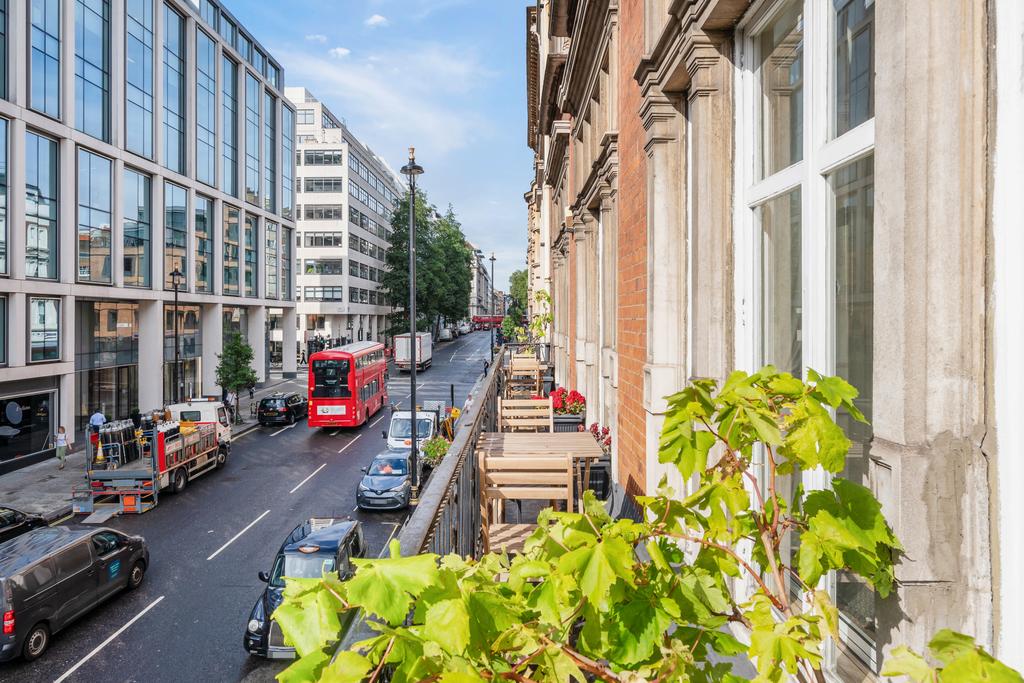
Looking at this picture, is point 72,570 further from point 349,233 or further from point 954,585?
point 349,233

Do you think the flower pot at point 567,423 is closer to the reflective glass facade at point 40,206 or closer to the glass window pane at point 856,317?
the glass window pane at point 856,317

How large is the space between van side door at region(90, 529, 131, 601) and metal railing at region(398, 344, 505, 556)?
11.4 m

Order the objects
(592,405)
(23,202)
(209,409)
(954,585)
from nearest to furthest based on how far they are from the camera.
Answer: (954,585) < (592,405) < (23,202) < (209,409)

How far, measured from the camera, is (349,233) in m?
75.5

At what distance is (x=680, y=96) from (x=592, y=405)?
24.2ft

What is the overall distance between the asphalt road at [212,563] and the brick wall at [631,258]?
318 inches

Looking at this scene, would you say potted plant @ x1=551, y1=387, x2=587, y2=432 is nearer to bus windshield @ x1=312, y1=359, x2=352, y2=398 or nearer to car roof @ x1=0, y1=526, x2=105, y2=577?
car roof @ x1=0, y1=526, x2=105, y2=577

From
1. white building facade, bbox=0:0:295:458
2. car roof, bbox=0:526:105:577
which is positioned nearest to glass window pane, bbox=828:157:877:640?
car roof, bbox=0:526:105:577

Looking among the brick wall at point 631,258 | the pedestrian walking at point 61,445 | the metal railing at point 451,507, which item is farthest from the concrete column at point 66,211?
the metal railing at point 451,507

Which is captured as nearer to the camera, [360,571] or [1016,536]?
[360,571]

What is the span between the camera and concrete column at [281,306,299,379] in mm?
55375

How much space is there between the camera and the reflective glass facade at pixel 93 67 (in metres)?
28.5

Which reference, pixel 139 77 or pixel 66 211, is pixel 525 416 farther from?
pixel 139 77

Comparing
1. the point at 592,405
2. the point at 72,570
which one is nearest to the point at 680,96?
the point at 592,405
